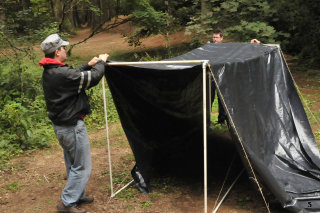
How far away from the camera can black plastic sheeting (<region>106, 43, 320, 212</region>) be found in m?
3.83

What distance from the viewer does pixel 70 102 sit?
3762mm

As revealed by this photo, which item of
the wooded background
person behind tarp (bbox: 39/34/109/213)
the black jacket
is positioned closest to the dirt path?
person behind tarp (bbox: 39/34/109/213)

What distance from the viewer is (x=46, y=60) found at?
3.69 meters

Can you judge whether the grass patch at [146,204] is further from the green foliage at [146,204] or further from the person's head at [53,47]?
the person's head at [53,47]

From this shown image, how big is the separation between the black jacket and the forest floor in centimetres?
133

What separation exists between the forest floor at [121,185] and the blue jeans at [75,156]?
387 millimetres

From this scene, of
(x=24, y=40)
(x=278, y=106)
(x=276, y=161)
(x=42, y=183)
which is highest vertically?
(x=24, y=40)

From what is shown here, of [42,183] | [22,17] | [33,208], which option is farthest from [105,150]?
[22,17]

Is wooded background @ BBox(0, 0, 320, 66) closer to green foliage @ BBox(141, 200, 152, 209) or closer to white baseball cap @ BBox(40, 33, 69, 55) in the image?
white baseball cap @ BBox(40, 33, 69, 55)

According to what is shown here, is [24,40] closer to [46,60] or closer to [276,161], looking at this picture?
[46,60]

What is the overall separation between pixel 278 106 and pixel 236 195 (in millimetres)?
1365

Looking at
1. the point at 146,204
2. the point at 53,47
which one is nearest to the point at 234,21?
the point at 146,204

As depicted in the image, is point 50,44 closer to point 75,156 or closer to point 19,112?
point 75,156

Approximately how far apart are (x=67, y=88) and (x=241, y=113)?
2.00m
